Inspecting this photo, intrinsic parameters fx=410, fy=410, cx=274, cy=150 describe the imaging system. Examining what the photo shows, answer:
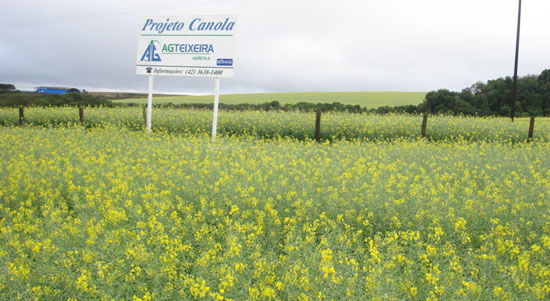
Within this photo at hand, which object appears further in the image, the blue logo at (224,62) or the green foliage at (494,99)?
the green foliage at (494,99)

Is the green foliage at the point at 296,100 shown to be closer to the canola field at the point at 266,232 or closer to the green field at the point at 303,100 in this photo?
the green field at the point at 303,100

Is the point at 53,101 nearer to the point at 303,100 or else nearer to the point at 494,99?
the point at 303,100

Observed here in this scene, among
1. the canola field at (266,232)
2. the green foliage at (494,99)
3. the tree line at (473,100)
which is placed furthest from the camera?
the green foliage at (494,99)

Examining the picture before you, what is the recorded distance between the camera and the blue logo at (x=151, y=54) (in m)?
13.9

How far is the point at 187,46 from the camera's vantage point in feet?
44.0

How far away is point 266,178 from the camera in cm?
641

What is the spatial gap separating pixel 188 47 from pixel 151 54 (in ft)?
4.96

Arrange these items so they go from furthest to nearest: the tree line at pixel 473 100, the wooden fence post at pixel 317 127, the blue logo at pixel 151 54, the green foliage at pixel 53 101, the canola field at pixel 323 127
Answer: the tree line at pixel 473 100 → the green foliage at pixel 53 101 → the canola field at pixel 323 127 → the wooden fence post at pixel 317 127 → the blue logo at pixel 151 54

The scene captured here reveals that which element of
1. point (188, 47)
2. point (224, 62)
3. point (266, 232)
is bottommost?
point (266, 232)

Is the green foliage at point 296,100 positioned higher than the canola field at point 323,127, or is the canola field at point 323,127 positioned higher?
the green foliage at point 296,100

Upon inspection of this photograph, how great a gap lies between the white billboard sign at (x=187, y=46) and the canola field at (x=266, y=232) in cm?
493

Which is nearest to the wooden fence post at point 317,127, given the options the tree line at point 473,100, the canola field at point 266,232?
the canola field at point 266,232

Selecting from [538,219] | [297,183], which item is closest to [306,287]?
[297,183]

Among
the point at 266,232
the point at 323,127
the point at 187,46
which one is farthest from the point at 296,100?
the point at 266,232
